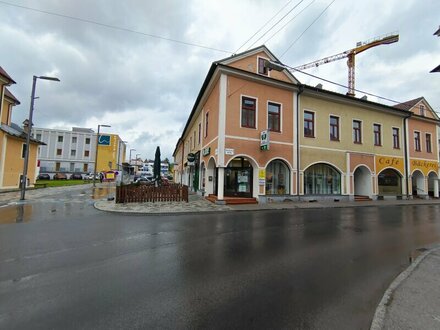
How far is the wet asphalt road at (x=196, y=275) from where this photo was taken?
2.90m

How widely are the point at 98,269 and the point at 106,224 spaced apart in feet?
14.6

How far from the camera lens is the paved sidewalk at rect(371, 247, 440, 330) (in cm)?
276

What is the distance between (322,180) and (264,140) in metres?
6.77

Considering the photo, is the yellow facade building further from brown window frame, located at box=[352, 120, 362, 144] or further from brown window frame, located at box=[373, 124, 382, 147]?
brown window frame, located at box=[373, 124, 382, 147]

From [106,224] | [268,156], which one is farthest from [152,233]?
[268,156]

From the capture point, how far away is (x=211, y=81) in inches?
639

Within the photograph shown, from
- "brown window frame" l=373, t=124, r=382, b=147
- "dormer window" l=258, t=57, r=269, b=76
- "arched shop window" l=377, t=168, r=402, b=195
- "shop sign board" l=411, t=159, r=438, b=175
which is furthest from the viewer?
"shop sign board" l=411, t=159, r=438, b=175

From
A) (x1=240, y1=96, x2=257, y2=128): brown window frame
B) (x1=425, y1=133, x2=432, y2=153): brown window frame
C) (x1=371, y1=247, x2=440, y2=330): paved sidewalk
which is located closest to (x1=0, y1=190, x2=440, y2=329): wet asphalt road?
(x1=371, y1=247, x2=440, y2=330): paved sidewalk

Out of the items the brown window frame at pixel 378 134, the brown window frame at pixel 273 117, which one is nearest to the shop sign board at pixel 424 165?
the brown window frame at pixel 378 134

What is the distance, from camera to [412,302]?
3252 millimetres


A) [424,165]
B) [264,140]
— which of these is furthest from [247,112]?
[424,165]

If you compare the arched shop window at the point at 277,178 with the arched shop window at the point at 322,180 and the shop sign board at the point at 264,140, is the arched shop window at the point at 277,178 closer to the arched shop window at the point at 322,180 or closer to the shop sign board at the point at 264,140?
the arched shop window at the point at 322,180

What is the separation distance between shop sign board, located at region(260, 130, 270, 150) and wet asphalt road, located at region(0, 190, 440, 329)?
304 inches

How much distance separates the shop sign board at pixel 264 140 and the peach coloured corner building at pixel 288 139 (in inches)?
2.7
